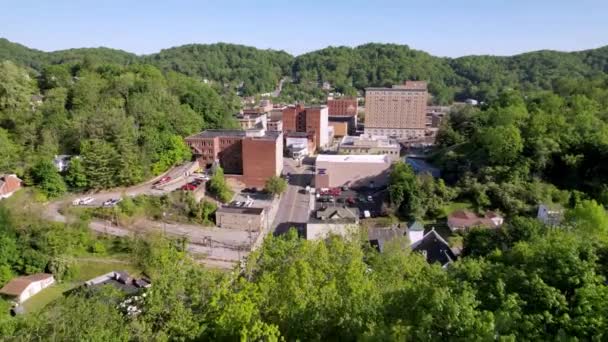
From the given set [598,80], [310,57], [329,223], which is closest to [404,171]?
[329,223]

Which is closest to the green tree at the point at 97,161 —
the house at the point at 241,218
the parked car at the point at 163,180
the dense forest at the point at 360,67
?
the parked car at the point at 163,180

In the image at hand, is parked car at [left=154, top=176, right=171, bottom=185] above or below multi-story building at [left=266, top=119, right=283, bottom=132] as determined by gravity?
below

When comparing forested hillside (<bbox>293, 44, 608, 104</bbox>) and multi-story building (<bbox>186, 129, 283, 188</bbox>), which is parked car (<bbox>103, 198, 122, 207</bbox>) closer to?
multi-story building (<bbox>186, 129, 283, 188</bbox>)

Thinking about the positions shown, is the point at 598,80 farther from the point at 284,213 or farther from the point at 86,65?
the point at 86,65

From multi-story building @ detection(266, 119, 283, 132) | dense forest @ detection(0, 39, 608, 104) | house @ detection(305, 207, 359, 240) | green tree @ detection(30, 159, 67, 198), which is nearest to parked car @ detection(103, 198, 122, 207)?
green tree @ detection(30, 159, 67, 198)

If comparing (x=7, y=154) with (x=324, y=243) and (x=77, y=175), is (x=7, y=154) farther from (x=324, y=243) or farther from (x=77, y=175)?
(x=324, y=243)

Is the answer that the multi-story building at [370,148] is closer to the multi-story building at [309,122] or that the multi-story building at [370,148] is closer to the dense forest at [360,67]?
the multi-story building at [309,122]

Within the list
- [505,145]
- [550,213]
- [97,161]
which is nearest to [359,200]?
[505,145]
